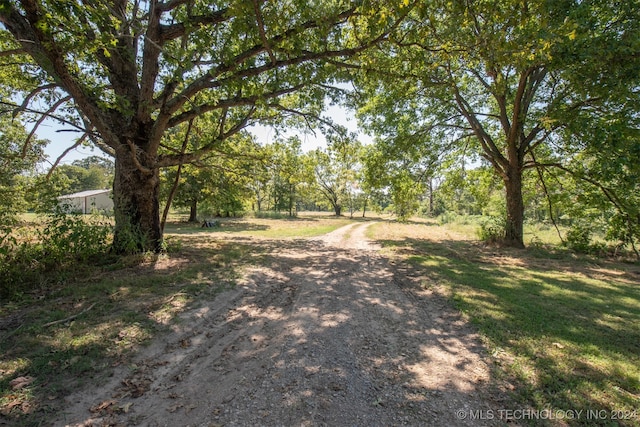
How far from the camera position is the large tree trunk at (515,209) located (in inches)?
471

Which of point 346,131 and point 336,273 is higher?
point 346,131

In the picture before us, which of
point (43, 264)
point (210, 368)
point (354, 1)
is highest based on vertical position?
point (354, 1)

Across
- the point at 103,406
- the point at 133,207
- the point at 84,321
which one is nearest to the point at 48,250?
the point at 133,207

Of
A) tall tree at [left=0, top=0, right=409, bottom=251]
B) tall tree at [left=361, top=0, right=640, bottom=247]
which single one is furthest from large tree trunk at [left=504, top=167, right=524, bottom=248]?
tall tree at [left=0, top=0, right=409, bottom=251]

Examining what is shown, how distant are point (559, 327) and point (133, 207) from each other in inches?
374

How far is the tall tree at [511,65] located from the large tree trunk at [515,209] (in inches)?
1.4

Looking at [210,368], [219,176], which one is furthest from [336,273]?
[219,176]

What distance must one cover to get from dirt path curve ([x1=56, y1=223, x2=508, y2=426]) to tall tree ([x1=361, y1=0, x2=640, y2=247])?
499cm

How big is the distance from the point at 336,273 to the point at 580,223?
12546 mm

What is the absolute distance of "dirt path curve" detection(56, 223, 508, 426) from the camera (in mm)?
2346

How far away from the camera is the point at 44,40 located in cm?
477

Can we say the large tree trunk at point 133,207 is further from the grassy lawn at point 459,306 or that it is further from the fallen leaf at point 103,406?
the fallen leaf at point 103,406

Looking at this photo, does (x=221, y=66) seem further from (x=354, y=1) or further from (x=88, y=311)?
(x=88, y=311)

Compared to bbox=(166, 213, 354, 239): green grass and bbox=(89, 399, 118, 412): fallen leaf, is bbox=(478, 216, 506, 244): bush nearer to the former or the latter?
bbox=(166, 213, 354, 239): green grass
